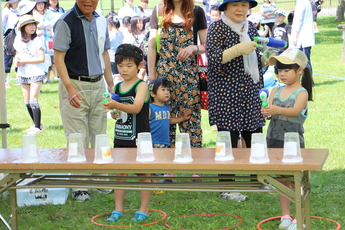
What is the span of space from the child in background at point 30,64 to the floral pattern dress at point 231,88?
430 cm

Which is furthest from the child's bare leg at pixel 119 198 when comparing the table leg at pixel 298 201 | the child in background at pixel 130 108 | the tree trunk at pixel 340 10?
the tree trunk at pixel 340 10

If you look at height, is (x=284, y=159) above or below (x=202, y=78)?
below

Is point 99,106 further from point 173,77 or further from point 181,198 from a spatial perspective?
point 181,198

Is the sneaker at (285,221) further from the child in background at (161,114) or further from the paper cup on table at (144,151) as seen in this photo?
the child in background at (161,114)

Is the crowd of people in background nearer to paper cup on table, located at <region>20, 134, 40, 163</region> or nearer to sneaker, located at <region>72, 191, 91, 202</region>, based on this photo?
sneaker, located at <region>72, 191, 91, 202</region>

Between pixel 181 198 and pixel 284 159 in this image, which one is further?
pixel 181 198

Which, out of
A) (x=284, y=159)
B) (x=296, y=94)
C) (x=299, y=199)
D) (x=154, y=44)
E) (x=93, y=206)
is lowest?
(x=93, y=206)

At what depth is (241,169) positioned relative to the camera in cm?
392

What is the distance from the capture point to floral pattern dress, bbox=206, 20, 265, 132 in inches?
210

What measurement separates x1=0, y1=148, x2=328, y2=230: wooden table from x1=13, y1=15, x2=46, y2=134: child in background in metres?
4.50

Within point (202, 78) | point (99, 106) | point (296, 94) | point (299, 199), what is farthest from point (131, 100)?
point (299, 199)

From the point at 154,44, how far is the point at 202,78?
588 mm

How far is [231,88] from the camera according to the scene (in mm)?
5418

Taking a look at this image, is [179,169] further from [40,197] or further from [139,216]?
[40,197]
